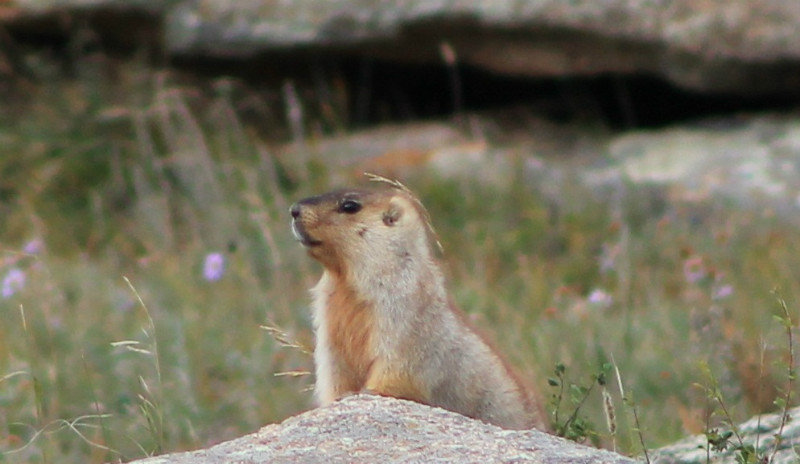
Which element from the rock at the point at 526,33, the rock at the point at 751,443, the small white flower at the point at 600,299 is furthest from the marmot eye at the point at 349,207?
the rock at the point at 526,33

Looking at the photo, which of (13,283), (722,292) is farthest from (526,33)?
(13,283)

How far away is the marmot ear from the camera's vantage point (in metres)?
4.29

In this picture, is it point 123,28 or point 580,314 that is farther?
point 123,28

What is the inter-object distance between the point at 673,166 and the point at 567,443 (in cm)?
570

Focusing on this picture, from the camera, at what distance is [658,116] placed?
9.60 metres

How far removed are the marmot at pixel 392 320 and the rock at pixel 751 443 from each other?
15.2 inches

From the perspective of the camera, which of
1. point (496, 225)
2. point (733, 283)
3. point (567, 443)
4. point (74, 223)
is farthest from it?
point (74, 223)

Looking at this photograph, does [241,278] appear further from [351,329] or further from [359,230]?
[351,329]

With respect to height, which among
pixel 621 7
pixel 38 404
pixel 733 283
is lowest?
pixel 733 283

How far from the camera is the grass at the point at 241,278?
5.74m

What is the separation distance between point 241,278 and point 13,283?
1.24 metres

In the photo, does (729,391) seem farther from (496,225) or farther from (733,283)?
(496,225)

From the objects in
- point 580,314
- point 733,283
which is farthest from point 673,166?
point 580,314

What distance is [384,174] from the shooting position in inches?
344
